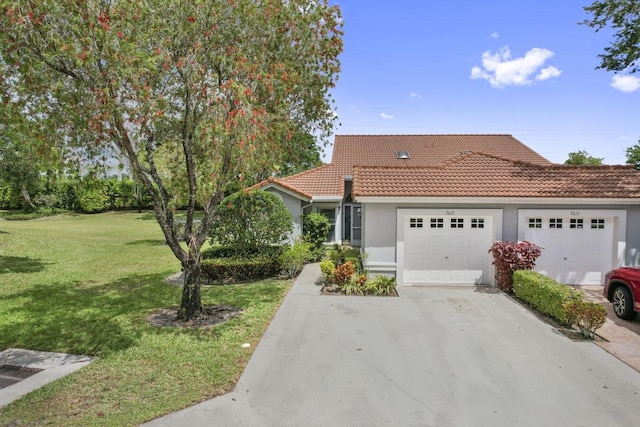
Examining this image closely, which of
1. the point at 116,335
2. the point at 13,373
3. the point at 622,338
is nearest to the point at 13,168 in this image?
the point at 116,335

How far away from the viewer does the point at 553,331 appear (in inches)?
326

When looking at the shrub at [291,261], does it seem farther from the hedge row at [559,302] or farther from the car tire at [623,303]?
the car tire at [623,303]

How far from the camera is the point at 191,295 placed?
8867 millimetres

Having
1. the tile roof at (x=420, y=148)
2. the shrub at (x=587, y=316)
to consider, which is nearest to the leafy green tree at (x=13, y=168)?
the tile roof at (x=420, y=148)

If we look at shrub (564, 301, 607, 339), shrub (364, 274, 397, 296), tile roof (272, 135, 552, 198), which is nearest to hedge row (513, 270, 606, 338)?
shrub (564, 301, 607, 339)

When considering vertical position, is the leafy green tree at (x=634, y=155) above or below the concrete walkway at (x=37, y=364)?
above

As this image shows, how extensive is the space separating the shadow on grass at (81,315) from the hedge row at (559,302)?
8.95 meters

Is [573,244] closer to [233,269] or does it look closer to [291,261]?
[291,261]

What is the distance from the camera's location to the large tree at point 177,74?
6.77 m

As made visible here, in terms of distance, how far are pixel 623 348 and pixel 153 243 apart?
2227 cm

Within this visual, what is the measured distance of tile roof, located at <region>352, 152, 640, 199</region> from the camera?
11.8m

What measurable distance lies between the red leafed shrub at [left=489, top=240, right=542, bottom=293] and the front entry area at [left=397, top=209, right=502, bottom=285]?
25.7 inches

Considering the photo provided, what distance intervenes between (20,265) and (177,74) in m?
12.4

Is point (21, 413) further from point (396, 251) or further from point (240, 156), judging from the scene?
point (396, 251)
